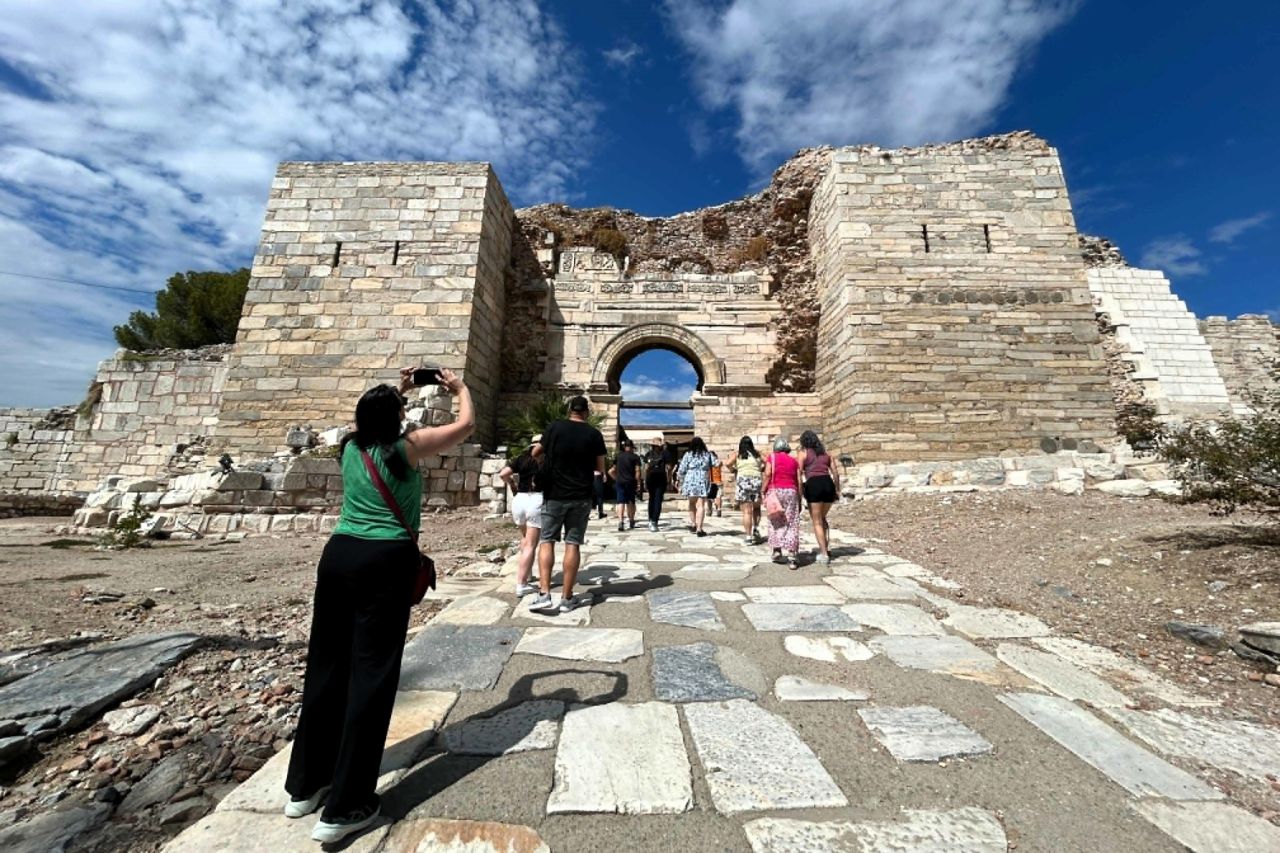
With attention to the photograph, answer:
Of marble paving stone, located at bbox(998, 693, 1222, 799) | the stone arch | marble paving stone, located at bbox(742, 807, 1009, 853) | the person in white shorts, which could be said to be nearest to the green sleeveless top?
marble paving stone, located at bbox(742, 807, 1009, 853)

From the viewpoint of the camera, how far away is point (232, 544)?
6.80m

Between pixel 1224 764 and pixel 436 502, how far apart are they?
29.1 feet

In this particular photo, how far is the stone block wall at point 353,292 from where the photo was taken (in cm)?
1009

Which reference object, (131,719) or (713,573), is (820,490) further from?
(131,719)

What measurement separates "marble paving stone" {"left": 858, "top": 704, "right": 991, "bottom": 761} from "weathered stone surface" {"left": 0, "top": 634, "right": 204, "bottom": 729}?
10.2 ft

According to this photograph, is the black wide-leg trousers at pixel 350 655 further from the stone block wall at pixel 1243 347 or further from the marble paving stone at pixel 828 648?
the stone block wall at pixel 1243 347

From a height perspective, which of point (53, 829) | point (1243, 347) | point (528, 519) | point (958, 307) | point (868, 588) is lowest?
point (53, 829)

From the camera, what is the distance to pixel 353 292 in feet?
34.6

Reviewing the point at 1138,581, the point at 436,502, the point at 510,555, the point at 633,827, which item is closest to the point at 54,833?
the point at 633,827

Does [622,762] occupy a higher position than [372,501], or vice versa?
[372,501]

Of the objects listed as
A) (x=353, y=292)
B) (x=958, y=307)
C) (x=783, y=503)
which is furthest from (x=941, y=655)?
(x=353, y=292)

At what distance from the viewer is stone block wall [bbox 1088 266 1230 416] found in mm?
11734

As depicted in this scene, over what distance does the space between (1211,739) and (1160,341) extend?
14.9 metres

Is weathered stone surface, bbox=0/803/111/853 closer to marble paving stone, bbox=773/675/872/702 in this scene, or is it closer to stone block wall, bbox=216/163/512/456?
marble paving stone, bbox=773/675/872/702
